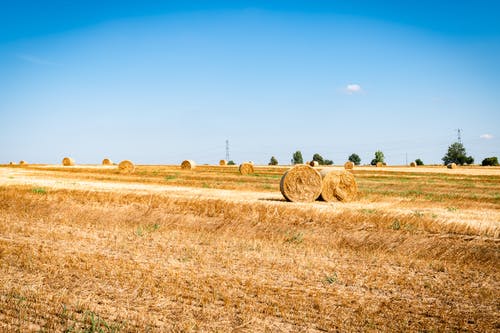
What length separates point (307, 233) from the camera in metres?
11.2

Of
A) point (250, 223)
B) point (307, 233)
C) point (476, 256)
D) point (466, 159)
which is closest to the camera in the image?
point (476, 256)

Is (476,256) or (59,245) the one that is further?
(59,245)

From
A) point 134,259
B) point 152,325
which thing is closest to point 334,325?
point 152,325

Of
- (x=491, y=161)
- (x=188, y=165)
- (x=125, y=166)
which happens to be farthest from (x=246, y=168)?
(x=491, y=161)

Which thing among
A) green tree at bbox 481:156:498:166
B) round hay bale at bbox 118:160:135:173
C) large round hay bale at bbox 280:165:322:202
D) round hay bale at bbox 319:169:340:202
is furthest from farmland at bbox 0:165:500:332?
green tree at bbox 481:156:498:166

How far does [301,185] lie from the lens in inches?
737

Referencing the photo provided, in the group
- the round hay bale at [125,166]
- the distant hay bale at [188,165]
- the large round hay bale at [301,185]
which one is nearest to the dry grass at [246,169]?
the distant hay bale at [188,165]

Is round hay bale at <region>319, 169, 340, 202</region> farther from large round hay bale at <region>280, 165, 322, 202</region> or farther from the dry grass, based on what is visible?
the dry grass

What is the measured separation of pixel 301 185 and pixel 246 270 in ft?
36.9

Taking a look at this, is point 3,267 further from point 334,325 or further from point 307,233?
point 307,233

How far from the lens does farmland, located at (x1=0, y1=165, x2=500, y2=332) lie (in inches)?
215

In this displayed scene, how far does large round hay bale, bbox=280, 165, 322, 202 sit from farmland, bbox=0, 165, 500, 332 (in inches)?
184

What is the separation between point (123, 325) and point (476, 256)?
7.49 m

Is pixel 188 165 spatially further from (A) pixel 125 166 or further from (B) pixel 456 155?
(B) pixel 456 155
